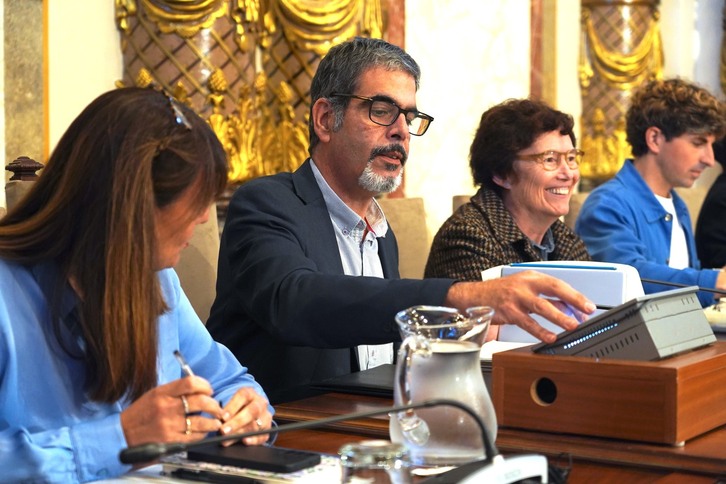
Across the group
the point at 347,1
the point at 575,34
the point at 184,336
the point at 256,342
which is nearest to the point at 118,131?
the point at 184,336

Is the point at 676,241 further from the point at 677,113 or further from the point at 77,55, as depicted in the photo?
the point at 77,55

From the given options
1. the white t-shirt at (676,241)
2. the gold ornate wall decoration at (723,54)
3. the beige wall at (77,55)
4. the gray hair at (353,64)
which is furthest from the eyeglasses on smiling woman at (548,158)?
the gold ornate wall decoration at (723,54)

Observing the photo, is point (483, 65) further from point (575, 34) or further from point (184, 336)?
point (184, 336)

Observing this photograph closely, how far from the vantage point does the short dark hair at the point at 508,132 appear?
11.3ft

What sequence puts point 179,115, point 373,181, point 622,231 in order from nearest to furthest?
point 179,115, point 373,181, point 622,231

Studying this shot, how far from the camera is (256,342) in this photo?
254 centimetres

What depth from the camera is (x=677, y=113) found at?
4.38 m

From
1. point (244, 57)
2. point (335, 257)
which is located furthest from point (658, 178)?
point (335, 257)

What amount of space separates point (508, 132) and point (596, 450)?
1.94 meters

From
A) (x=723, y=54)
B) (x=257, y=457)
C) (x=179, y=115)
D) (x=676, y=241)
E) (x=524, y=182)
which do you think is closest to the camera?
(x=257, y=457)

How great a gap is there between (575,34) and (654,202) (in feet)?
9.05

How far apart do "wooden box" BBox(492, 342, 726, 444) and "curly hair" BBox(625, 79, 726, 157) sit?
271 cm

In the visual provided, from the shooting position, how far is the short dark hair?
3449mm

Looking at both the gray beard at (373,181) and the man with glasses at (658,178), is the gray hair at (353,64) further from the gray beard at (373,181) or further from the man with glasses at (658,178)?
the man with glasses at (658,178)
